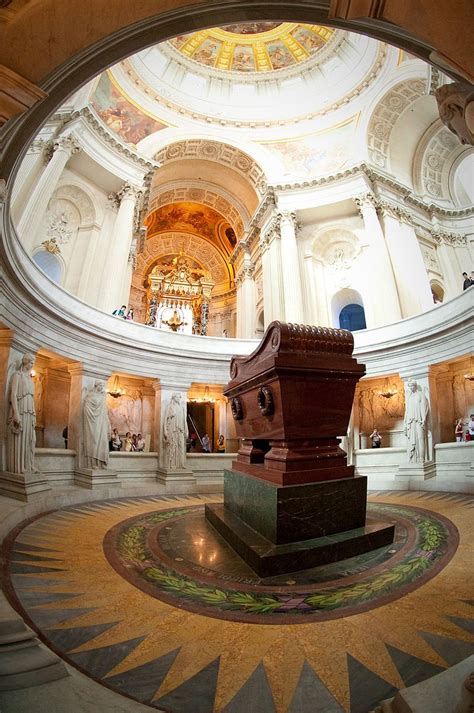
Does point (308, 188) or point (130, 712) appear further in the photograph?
point (308, 188)

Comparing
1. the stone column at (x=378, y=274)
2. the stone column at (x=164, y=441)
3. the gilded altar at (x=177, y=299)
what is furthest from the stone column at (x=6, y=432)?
the gilded altar at (x=177, y=299)

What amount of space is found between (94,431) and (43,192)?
749 cm

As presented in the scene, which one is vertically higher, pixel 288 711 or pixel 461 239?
pixel 461 239

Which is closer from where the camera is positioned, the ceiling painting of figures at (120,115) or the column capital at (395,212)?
the ceiling painting of figures at (120,115)

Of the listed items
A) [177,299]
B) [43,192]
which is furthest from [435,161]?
[43,192]

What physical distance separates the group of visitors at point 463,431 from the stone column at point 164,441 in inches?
273

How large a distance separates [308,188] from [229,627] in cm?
1742

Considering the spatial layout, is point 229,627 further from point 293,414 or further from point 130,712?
point 293,414

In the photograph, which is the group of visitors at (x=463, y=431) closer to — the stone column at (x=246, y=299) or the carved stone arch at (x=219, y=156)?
the stone column at (x=246, y=299)

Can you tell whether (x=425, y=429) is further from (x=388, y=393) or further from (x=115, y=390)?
(x=115, y=390)

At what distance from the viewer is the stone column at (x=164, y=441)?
9.05 m

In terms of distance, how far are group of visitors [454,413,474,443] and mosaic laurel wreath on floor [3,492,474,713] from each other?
5.55 meters

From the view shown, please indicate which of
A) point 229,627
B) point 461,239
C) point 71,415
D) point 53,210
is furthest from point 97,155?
point 461,239

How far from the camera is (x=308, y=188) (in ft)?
52.5
